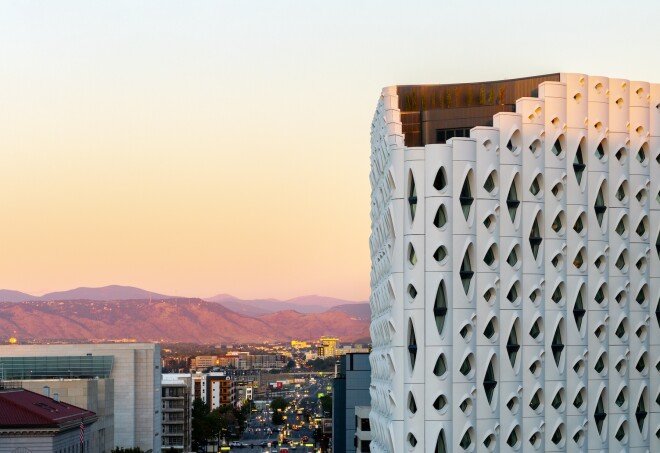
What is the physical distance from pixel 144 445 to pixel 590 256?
12200cm

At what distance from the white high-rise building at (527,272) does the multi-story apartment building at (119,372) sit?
108m

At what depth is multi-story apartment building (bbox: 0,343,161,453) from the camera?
7603 inches

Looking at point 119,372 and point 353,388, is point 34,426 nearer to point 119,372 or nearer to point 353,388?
point 353,388

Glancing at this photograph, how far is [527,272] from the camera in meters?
86.6

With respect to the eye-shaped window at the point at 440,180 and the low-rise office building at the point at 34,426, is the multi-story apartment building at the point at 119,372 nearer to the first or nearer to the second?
the low-rise office building at the point at 34,426

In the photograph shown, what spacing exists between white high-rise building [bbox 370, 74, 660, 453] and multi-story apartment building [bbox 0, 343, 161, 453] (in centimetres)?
10815

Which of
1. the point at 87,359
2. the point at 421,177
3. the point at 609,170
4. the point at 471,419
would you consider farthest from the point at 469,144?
the point at 87,359

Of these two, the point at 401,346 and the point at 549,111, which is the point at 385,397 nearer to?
the point at 401,346

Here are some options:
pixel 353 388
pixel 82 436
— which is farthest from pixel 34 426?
pixel 353 388

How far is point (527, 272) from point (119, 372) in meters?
121

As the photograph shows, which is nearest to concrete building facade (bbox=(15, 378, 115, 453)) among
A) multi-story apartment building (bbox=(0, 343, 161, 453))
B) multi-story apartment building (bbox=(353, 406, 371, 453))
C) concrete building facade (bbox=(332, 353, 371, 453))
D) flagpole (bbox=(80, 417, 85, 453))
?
flagpole (bbox=(80, 417, 85, 453))

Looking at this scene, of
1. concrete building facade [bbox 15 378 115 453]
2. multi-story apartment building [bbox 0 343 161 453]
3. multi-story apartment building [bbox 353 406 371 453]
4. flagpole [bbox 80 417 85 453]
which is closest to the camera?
multi-story apartment building [bbox 353 406 371 453]

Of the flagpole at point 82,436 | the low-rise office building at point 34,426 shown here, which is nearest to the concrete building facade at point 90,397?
the flagpole at point 82,436

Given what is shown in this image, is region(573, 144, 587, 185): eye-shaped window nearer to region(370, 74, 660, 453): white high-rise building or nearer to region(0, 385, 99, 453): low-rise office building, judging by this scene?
region(370, 74, 660, 453): white high-rise building
